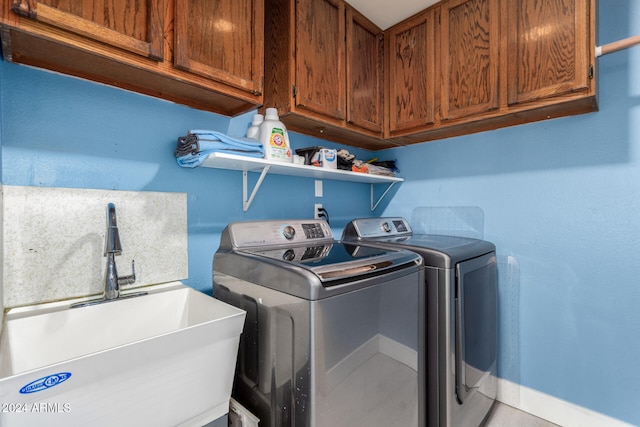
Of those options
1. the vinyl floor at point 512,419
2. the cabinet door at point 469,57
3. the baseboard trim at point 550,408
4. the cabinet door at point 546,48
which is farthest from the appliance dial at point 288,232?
the baseboard trim at point 550,408

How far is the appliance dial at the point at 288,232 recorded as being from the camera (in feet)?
5.35

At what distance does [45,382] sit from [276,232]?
1.04 metres

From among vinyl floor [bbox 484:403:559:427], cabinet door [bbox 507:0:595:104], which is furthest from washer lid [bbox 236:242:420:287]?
vinyl floor [bbox 484:403:559:427]

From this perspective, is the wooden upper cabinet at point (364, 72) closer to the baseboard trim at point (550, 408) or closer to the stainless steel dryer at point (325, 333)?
the stainless steel dryer at point (325, 333)

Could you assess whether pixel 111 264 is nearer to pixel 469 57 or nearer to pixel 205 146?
pixel 205 146

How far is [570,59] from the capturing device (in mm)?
1477

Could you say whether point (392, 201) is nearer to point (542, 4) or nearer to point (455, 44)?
point (455, 44)

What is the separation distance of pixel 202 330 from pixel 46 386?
36 centimetres

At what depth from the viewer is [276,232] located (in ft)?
5.24

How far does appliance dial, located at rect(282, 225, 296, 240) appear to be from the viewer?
5.35 ft

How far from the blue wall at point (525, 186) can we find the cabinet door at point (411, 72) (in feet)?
1.39

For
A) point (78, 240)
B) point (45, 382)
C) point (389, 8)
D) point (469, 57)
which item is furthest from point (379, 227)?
point (45, 382)

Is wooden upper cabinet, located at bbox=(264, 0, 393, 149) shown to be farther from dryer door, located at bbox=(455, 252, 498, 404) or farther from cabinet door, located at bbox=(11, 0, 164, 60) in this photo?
dryer door, located at bbox=(455, 252, 498, 404)

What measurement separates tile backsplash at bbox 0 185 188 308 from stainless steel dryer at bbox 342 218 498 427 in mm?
1103
